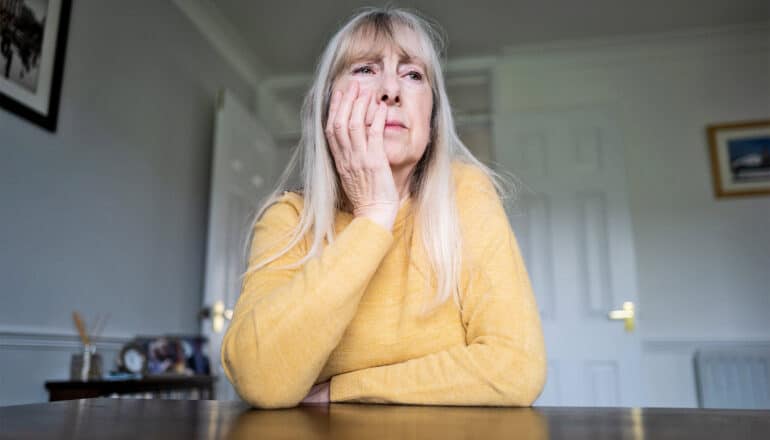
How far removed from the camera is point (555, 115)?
377cm

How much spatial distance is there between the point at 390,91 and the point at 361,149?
0.14 meters

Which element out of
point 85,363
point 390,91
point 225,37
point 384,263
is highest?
point 225,37

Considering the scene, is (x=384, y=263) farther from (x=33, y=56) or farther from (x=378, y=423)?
(x=33, y=56)

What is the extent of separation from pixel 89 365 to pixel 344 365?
1767mm

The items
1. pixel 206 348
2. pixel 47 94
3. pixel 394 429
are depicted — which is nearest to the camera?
pixel 394 429

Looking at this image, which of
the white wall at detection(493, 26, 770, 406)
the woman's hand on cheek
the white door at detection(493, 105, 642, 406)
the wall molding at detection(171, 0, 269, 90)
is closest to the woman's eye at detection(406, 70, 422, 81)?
the woman's hand on cheek

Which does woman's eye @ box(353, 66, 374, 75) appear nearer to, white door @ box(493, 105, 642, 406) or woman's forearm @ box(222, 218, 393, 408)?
woman's forearm @ box(222, 218, 393, 408)

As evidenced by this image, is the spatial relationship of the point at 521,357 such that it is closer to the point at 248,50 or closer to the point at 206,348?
the point at 206,348

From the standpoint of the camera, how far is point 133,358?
2510 mm

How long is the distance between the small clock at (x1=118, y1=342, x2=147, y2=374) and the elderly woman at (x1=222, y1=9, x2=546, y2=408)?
5.59ft

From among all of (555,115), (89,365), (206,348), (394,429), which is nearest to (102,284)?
(89,365)

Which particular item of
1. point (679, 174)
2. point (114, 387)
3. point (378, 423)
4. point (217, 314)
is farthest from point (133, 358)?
point (679, 174)

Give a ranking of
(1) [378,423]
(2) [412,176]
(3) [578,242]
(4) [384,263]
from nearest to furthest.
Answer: (1) [378,423]
(4) [384,263]
(2) [412,176]
(3) [578,242]

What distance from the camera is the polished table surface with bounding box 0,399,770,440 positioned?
42 centimetres
